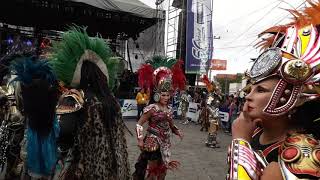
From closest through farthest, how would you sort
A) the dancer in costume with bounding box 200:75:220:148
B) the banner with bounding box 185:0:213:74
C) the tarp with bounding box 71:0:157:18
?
1. the dancer in costume with bounding box 200:75:220:148
2. the tarp with bounding box 71:0:157:18
3. the banner with bounding box 185:0:213:74

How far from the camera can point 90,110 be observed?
296 cm

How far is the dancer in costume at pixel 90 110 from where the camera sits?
2.92 m

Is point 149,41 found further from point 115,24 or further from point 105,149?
point 105,149

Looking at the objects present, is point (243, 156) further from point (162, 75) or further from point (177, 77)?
point (177, 77)

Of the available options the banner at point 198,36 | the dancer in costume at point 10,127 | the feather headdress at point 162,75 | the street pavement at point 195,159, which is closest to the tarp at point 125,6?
the banner at point 198,36

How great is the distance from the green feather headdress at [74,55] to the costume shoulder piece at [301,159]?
2.05m

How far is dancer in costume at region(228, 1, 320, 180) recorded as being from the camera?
62.1 inches

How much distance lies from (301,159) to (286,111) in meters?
0.24

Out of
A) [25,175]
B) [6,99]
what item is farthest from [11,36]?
[25,175]

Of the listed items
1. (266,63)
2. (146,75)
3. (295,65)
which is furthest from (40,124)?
(146,75)

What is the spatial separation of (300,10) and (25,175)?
290cm

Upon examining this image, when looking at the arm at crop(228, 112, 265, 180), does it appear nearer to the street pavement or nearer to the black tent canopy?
the street pavement

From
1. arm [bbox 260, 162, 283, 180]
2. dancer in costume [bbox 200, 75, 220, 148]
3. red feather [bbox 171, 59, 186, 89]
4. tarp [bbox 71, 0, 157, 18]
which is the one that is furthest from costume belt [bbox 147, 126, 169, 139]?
tarp [bbox 71, 0, 157, 18]

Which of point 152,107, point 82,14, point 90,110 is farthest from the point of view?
point 82,14
